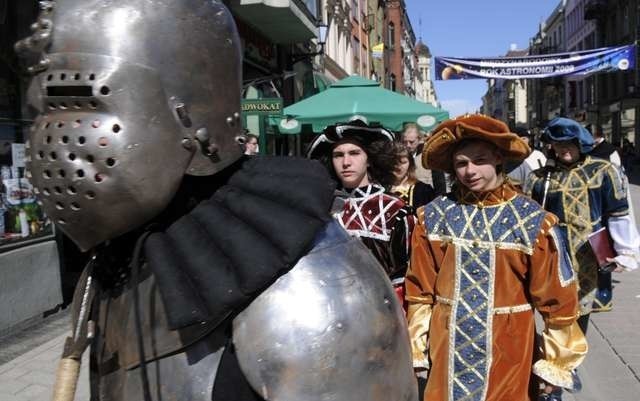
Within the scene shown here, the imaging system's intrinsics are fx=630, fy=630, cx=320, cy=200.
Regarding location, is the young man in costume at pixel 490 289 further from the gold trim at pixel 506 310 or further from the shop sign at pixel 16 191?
the shop sign at pixel 16 191

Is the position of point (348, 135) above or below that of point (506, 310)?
above

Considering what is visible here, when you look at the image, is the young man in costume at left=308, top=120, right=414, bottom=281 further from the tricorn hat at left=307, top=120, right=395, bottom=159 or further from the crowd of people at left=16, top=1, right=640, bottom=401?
the crowd of people at left=16, top=1, right=640, bottom=401

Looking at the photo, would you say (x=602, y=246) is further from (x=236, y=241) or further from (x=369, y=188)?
(x=236, y=241)

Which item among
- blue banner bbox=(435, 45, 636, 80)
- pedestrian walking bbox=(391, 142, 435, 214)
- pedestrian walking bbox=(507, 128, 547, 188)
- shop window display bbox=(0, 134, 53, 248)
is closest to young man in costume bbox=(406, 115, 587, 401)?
pedestrian walking bbox=(391, 142, 435, 214)

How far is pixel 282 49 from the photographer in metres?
14.9

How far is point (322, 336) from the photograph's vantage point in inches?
47.2

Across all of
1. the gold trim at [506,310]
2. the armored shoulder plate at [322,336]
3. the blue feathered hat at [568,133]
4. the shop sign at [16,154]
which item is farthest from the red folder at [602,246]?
the shop sign at [16,154]

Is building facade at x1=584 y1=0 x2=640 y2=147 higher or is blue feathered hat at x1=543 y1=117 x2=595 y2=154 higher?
building facade at x1=584 y1=0 x2=640 y2=147

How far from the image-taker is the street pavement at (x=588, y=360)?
414 cm

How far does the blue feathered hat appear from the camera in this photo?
13.3ft

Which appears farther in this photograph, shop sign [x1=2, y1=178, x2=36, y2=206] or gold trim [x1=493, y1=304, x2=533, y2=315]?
shop sign [x1=2, y1=178, x2=36, y2=206]

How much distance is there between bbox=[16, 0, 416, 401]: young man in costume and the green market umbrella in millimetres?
6276

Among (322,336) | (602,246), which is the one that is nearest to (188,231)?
(322,336)

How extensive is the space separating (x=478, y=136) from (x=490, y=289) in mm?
612
